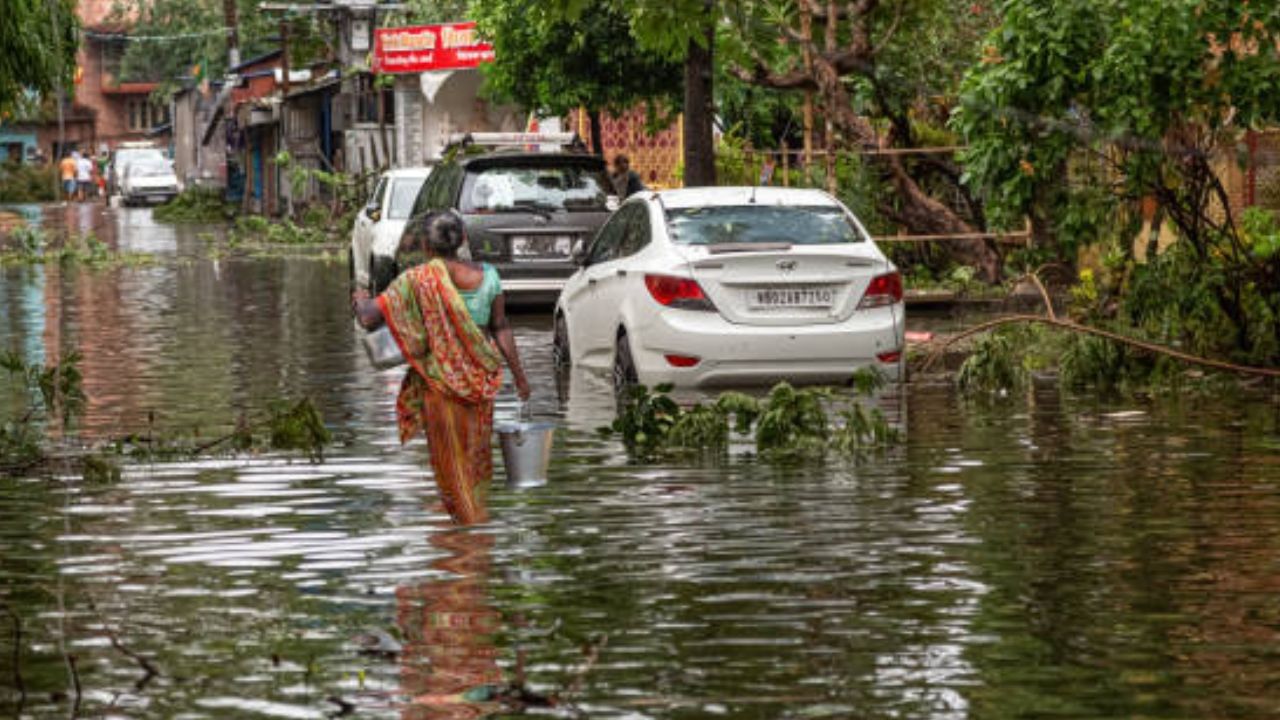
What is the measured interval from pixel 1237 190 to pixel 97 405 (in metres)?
11.7

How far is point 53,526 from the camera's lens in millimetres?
12422

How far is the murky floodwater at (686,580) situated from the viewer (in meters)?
8.12

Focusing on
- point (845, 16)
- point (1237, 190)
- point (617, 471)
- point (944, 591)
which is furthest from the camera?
point (845, 16)

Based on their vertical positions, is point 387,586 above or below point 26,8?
below

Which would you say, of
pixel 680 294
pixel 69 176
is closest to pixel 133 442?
pixel 680 294

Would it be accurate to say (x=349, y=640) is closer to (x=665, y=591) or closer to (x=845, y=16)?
(x=665, y=591)

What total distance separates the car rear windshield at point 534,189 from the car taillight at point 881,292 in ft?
31.7

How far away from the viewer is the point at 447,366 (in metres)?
12.1

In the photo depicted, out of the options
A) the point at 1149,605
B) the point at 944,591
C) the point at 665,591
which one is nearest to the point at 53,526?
the point at 665,591

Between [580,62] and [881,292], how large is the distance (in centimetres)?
2304

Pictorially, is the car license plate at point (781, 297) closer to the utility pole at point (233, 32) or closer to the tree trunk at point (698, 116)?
the tree trunk at point (698, 116)

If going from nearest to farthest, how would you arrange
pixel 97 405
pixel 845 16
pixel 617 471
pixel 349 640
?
pixel 349 640
pixel 617 471
pixel 97 405
pixel 845 16

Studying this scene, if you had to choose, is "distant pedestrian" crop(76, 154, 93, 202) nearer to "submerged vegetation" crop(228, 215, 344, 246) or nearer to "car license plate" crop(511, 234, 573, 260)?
"submerged vegetation" crop(228, 215, 344, 246)

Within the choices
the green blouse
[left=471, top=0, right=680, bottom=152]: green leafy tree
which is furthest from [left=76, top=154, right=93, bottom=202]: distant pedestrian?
the green blouse
